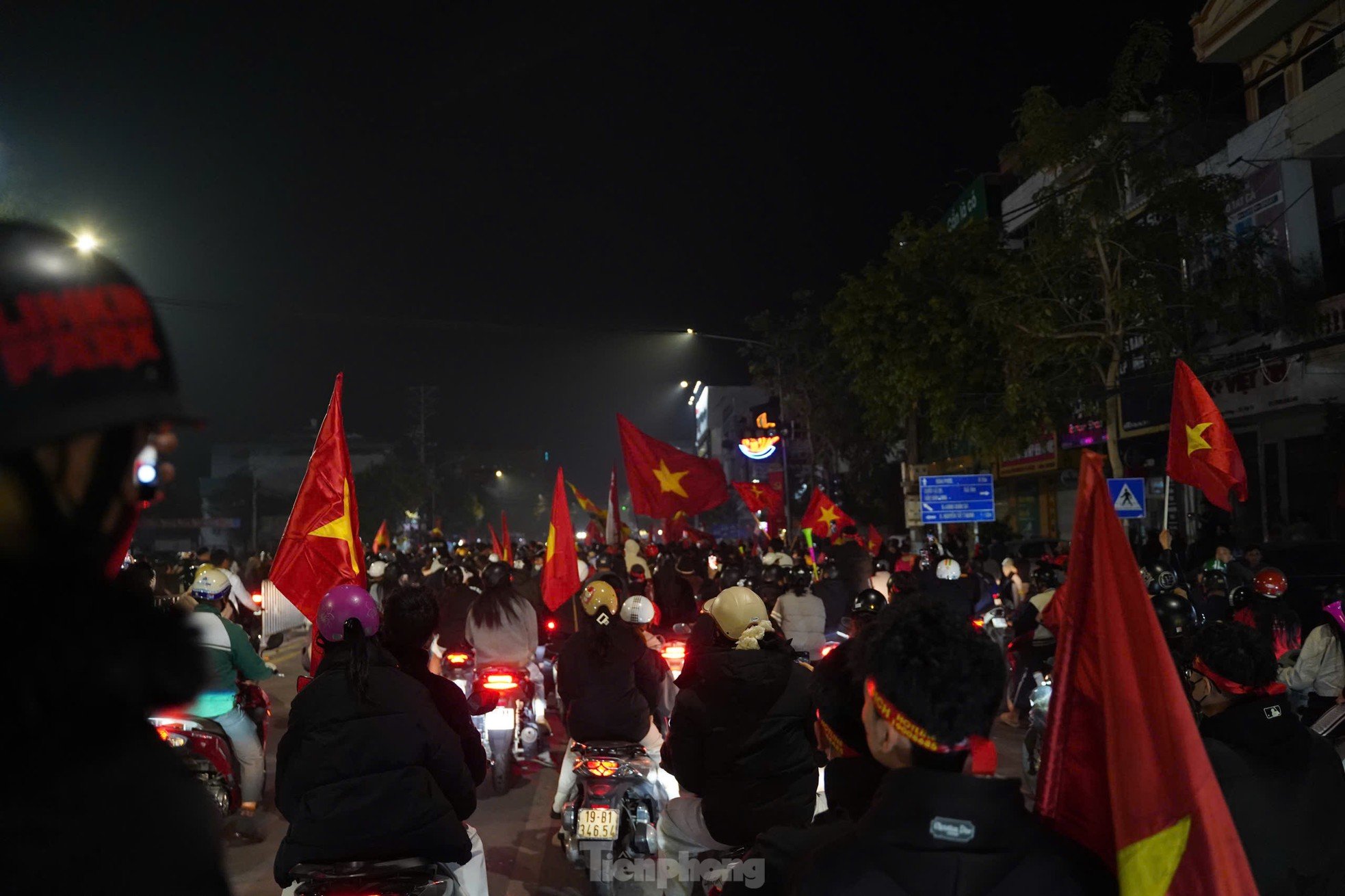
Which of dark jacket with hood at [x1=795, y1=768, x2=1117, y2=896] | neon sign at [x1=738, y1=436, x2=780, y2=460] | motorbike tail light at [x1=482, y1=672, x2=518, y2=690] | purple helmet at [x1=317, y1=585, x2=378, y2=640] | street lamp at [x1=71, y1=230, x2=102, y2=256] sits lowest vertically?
motorbike tail light at [x1=482, y1=672, x2=518, y2=690]

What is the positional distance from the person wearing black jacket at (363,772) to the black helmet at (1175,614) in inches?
214

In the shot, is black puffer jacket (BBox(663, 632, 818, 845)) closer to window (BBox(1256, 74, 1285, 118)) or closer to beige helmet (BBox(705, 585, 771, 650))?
beige helmet (BBox(705, 585, 771, 650))

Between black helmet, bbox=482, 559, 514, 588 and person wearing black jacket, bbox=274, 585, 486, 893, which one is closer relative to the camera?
person wearing black jacket, bbox=274, 585, 486, 893

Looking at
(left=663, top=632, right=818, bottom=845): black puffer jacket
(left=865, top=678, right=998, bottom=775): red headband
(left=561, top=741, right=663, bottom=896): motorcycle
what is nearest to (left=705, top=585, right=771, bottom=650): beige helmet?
(left=663, top=632, right=818, bottom=845): black puffer jacket

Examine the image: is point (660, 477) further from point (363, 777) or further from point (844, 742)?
Answer: point (844, 742)

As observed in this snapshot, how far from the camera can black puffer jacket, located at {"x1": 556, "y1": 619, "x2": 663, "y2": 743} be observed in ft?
24.4

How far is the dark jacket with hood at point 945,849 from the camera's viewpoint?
221 cm

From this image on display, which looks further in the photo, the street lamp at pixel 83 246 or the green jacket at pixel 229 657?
the green jacket at pixel 229 657

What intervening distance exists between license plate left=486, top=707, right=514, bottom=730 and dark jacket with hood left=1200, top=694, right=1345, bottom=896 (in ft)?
21.9

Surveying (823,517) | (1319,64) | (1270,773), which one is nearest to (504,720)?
(1270,773)

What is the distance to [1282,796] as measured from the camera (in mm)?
3578

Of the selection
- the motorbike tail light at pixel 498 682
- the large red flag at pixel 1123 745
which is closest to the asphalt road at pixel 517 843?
the motorbike tail light at pixel 498 682

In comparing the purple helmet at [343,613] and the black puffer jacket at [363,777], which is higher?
the purple helmet at [343,613]

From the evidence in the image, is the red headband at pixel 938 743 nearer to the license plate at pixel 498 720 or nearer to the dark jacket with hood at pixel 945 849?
the dark jacket with hood at pixel 945 849
